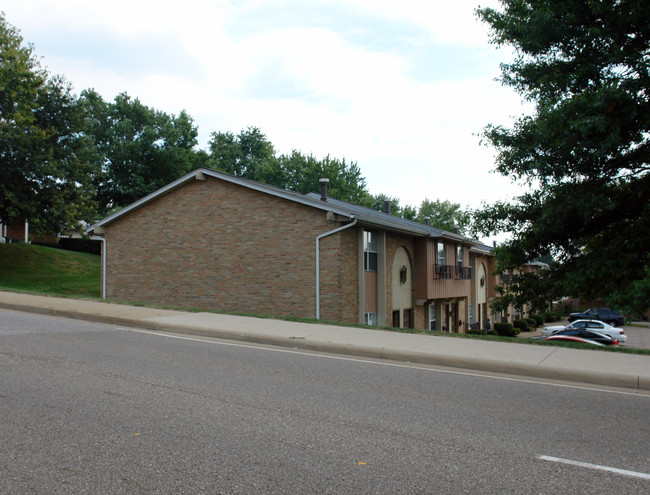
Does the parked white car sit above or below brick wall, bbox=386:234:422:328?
below

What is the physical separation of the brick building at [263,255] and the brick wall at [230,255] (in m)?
0.04

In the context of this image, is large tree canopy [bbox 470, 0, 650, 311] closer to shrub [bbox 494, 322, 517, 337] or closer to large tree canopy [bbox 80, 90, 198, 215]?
shrub [bbox 494, 322, 517, 337]

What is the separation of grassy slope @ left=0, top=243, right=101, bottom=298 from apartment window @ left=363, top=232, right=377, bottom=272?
14.2 meters

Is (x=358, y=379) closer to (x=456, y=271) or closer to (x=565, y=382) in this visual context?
(x=565, y=382)

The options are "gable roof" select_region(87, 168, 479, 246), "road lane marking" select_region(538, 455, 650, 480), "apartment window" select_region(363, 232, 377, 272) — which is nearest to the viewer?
"road lane marking" select_region(538, 455, 650, 480)

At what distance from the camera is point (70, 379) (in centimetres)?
699

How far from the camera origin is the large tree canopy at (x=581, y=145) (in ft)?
39.8

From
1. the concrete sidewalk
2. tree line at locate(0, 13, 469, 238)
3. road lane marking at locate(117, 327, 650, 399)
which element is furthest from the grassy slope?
road lane marking at locate(117, 327, 650, 399)

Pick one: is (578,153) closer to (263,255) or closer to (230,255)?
(263,255)

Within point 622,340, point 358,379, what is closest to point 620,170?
point 358,379

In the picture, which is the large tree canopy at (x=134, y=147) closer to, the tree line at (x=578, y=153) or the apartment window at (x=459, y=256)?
the apartment window at (x=459, y=256)

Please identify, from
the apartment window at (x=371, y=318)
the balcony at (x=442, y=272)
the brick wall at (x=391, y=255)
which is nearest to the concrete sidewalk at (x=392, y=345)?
the apartment window at (x=371, y=318)

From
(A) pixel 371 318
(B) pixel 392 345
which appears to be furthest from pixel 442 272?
(B) pixel 392 345

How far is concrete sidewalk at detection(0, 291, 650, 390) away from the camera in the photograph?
8.33 m
